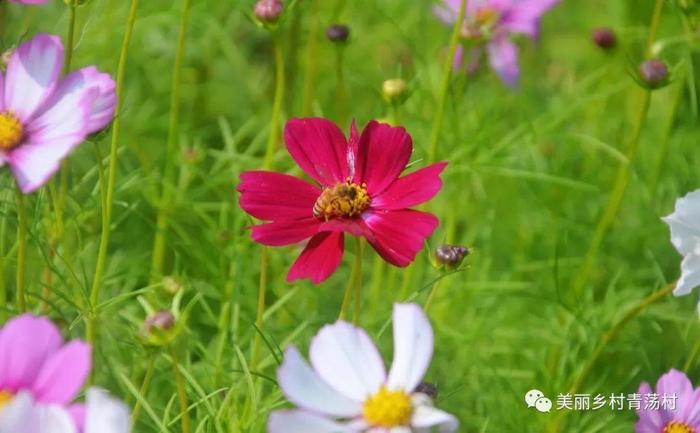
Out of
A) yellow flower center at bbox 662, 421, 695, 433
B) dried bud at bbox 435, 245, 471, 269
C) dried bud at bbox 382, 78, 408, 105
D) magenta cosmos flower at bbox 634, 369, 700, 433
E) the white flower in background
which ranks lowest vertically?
yellow flower center at bbox 662, 421, 695, 433

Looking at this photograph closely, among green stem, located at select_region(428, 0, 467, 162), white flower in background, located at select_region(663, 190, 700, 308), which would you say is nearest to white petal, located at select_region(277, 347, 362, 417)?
white flower in background, located at select_region(663, 190, 700, 308)

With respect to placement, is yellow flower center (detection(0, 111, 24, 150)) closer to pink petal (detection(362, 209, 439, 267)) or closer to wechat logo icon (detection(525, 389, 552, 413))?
pink petal (detection(362, 209, 439, 267))

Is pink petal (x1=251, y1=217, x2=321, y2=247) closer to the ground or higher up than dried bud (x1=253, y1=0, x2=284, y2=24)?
closer to the ground

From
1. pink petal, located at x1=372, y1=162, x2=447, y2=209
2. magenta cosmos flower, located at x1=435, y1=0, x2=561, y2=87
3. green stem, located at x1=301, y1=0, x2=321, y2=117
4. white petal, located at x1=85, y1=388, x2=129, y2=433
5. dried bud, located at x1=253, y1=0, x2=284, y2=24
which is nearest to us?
white petal, located at x1=85, y1=388, x2=129, y2=433

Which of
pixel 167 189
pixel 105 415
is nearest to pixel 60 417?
pixel 105 415

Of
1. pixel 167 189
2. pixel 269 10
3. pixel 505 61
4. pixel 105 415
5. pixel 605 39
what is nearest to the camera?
pixel 105 415

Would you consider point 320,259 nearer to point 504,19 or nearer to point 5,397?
point 5,397
